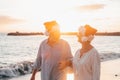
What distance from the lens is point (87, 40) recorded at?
5520mm

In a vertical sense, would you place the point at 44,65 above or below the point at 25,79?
above

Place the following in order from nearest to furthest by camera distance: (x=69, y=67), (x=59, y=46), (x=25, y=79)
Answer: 1. (x=69, y=67)
2. (x=59, y=46)
3. (x=25, y=79)

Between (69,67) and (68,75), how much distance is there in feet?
0.81

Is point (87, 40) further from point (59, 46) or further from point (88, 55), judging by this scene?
point (59, 46)

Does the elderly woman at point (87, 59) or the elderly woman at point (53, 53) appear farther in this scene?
the elderly woman at point (53, 53)

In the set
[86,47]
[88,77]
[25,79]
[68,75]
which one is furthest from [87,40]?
[25,79]

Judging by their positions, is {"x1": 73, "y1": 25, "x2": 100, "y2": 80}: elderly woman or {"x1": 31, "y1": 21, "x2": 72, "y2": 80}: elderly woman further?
{"x1": 31, "y1": 21, "x2": 72, "y2": 80}: elderly woman

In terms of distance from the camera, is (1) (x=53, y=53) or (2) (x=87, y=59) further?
(1) (x=53, y=53)

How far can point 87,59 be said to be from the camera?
5.50 m

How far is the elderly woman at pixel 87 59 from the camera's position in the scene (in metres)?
5.43

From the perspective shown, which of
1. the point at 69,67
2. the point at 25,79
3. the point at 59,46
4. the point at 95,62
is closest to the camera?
the point at 95,62

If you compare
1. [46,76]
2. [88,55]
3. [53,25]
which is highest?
[53,25]

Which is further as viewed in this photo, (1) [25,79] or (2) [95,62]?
(1) [25,79]

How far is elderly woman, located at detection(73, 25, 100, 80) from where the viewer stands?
5.43m
